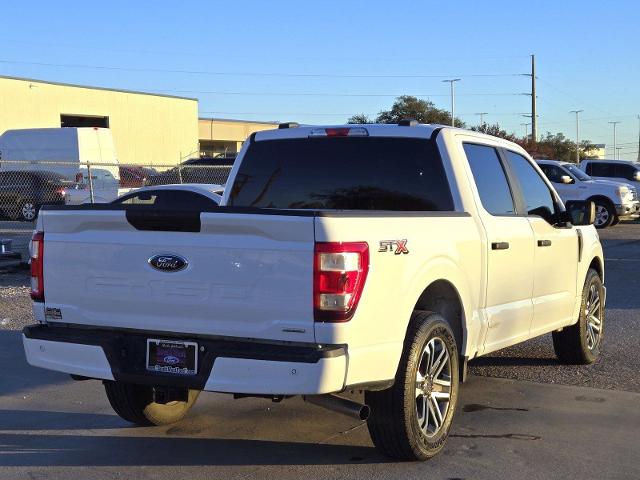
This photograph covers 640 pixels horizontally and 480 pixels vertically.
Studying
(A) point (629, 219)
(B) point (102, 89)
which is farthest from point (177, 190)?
(B) point (102, 89)

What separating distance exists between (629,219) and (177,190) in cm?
2131

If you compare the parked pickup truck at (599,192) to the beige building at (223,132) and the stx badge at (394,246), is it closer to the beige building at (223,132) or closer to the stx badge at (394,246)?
→ the stx badge at (394,246)

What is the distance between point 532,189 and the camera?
279 inches

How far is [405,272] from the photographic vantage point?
4867mm

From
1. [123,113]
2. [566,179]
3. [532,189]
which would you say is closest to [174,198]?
[532,189]

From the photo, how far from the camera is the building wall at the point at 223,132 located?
67375 millimetres

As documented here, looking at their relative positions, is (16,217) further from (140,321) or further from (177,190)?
(140,321)

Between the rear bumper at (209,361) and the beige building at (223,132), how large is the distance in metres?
61.6

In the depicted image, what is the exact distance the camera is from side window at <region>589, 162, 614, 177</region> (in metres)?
28.6

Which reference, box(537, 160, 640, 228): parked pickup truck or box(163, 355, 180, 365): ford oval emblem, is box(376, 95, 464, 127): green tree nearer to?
box(537, 160, 640, 228): parked pickup truck

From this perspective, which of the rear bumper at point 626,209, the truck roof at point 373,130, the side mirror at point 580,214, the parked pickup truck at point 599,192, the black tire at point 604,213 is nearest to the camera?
the truck roof at point 373,130

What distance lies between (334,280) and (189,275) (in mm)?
814

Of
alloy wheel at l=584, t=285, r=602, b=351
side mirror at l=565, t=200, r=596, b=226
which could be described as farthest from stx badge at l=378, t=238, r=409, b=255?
alloy wheel at l=584, t=285, r=602, b=351

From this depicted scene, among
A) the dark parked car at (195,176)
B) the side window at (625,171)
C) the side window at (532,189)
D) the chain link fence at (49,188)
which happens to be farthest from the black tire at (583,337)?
the side window at (625,171)
